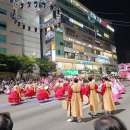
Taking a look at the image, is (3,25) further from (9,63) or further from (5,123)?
(5,123)

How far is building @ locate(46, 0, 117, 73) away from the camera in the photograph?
93.1m

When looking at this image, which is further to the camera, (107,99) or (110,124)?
(107,99)

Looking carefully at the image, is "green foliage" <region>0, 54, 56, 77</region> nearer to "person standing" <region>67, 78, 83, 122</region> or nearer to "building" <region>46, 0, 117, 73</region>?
"building" <region>46, 0, 117, 73</region>

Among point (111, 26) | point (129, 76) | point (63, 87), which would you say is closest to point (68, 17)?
point (129, 76)

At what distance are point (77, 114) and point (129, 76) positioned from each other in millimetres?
48115

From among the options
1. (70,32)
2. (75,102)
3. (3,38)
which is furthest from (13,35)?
(75,102)

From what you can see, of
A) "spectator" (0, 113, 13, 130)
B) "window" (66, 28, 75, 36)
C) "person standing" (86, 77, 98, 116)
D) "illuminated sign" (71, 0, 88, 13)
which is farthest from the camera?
"illuminated sign" (71, 0, 88, 13)

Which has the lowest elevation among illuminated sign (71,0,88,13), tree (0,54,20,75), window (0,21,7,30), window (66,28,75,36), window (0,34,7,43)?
tree (0,54,20,75)

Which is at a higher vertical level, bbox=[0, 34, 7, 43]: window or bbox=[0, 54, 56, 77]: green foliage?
bbox=[0, 34, 7, 43]: window

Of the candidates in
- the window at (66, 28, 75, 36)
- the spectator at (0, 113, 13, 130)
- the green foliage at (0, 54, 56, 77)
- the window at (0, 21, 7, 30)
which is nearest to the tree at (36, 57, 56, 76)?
the green foliage at (0, 54, 56, 77)

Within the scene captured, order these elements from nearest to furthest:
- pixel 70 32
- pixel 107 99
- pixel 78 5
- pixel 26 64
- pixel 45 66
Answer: pixel 107 99, pixel 26 64, pixel 45 66, pixel 70 32, pixel 78 5

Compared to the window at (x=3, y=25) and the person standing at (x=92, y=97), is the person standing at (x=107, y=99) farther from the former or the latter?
the window at (x=3, y=25)

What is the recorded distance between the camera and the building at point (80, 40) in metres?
93.1

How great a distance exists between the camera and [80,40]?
111 metres
